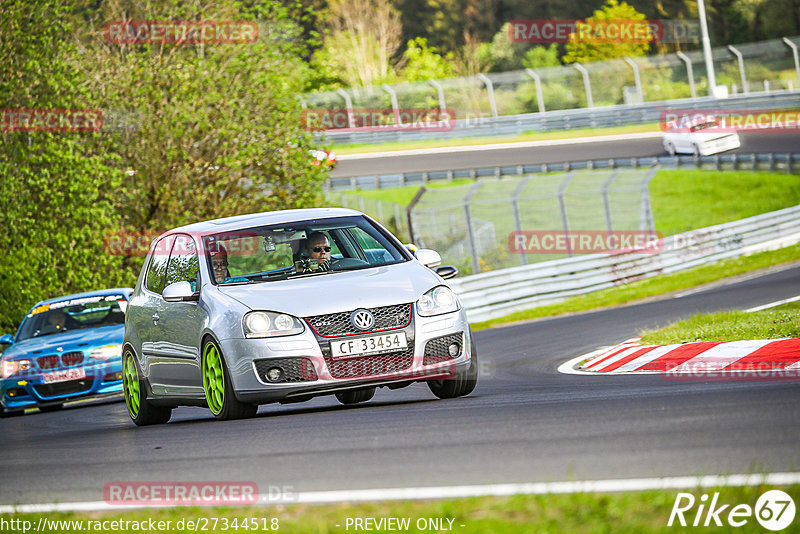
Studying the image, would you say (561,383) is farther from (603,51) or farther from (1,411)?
(603,51)

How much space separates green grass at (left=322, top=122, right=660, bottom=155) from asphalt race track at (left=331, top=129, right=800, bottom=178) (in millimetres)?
2103

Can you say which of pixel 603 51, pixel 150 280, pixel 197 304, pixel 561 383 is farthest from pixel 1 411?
pixel 603 51

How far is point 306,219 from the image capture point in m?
9.51

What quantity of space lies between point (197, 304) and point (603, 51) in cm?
6213

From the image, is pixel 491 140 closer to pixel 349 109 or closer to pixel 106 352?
pixel 349 109

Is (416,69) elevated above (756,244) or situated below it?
above

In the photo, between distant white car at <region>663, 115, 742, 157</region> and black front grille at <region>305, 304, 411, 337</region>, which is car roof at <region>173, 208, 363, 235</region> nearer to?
black front grille at <region>305, 304, 411, 337</region>

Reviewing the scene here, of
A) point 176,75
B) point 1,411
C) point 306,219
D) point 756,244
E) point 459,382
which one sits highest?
point 176,75

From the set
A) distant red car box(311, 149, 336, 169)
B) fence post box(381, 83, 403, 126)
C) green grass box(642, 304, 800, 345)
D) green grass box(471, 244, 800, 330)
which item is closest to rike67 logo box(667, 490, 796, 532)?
green grass box(642, 304, 800, 345)


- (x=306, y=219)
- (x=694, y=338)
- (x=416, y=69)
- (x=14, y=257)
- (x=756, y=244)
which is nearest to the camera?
(x=306, y=219)

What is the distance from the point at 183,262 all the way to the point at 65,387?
5405 mm

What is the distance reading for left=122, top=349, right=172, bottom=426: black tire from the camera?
10086 mm

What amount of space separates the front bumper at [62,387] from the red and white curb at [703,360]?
5676 mm

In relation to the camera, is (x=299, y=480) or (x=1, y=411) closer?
(x=299, y=480)
